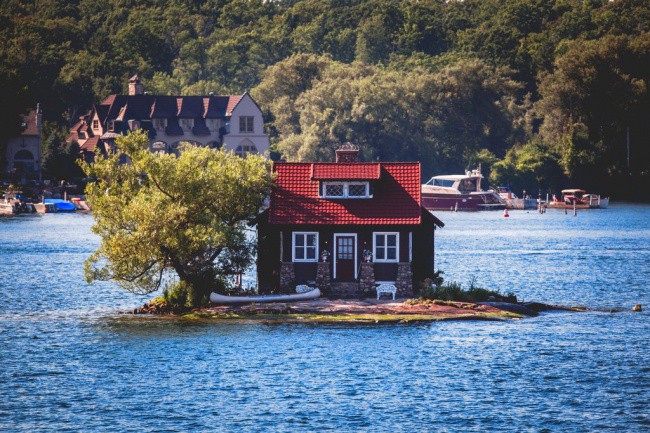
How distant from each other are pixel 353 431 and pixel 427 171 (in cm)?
13916

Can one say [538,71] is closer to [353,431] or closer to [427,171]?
[427,171]

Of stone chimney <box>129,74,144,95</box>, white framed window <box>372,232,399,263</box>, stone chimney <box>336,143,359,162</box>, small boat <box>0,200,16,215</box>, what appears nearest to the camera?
white framed window <box>372,232,399,263</box>

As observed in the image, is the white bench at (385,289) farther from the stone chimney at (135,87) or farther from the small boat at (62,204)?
the stone chimney at (135,87)

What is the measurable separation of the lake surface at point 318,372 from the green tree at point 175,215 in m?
3.08

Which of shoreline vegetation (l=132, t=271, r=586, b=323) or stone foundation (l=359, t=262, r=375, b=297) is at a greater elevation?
stone foundation (l=359, t=262, r=375, b=297)

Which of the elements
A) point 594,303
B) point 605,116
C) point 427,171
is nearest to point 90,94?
point 427,171

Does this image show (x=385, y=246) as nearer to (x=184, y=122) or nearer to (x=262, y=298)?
(x=262, y=298)

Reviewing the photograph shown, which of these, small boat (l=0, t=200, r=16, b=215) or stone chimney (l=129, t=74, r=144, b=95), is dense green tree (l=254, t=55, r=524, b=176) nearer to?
stone chimney (l=129, t=74, r=144, b=95)

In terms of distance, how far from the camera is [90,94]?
642 ft

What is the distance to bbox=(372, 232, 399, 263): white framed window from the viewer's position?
53.8 metres

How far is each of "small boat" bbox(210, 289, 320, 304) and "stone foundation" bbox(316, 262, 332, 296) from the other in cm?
49

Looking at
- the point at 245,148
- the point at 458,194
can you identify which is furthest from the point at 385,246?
the point at 245,148

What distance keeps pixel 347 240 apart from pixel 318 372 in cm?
1163

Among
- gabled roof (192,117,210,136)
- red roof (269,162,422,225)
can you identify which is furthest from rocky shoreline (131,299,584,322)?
gabled roof (192,117,210,136)
